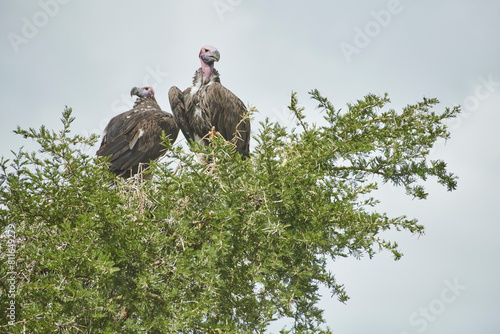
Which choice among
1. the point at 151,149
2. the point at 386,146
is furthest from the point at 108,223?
the point at 151,149

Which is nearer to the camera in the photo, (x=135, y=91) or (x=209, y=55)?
(x=209, y=55)

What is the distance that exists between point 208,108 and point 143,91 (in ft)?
8.58

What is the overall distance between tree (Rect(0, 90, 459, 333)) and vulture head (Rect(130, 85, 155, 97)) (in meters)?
5.29

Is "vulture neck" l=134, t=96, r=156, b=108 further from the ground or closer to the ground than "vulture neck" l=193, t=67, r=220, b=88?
further from the ground

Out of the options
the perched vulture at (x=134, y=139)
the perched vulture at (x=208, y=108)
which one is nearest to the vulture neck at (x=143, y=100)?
the perched vulture at (x=134, y=139)

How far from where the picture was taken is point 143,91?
860cm

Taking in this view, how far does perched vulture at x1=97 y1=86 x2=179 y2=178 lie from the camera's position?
6.78m

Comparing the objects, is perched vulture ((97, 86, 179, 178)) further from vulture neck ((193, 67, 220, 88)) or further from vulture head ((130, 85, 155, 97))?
vulture head ((130, 85, 155, 97))

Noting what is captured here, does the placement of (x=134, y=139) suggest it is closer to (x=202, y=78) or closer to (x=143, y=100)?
(x=202, y=78)

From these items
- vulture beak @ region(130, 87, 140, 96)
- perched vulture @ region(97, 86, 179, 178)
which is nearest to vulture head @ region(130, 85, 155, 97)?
vulture beak @ region(130, 87, 140, 96)

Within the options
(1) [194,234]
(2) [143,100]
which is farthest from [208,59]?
(1) [194,234]

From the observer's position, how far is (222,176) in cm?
300

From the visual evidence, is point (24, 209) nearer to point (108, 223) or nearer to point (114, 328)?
point (108, 223)

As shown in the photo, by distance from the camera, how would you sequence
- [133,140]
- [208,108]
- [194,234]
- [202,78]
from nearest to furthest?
[194,234] → [208,108] → [202,78] → [133,140]
